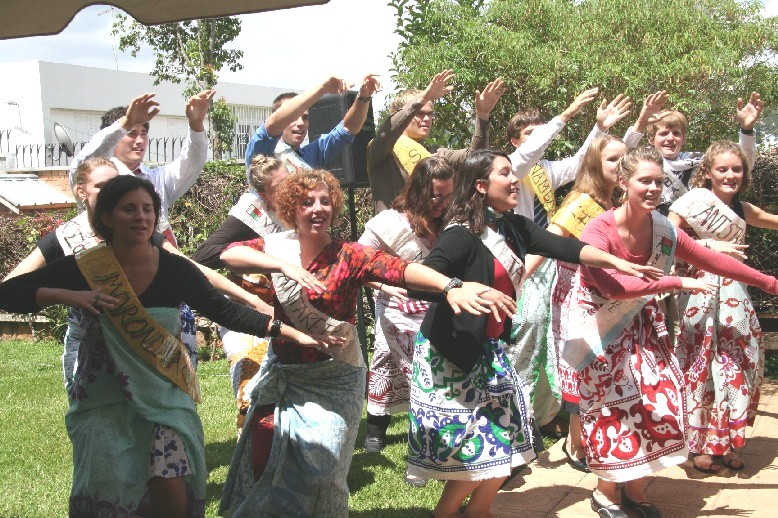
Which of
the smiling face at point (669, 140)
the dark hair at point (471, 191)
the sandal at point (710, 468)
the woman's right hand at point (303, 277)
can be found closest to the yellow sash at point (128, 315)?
the woman's right hand at point (303, 277)

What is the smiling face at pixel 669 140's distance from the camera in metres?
7.02

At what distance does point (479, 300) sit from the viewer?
3959 millimetres

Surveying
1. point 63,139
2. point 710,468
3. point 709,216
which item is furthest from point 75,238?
point 63,139

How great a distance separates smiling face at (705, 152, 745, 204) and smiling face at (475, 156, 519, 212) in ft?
6.38

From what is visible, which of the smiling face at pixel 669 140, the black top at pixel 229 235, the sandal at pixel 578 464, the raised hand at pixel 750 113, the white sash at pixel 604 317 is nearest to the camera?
the white sash at pixel 604 317

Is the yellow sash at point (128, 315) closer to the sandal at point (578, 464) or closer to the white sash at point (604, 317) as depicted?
the white sash at point (604, 317)

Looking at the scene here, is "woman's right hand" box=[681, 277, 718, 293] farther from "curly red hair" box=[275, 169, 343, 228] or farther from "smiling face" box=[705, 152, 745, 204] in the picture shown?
"curly red hair" box=[275, 169, 343, 228]

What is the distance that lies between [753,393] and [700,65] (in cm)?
409

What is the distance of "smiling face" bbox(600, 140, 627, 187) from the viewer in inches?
241

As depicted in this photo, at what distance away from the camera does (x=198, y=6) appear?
3.52 metres

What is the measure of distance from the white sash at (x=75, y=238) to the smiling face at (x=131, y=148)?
2.95ft

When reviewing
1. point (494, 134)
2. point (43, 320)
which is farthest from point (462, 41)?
point (43, 320)

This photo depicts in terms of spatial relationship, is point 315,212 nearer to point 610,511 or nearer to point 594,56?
point 610,511

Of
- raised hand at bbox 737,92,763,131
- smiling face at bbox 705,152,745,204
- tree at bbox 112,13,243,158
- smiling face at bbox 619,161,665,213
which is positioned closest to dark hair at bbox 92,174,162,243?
smiling face at bbox 619,161,665,213
